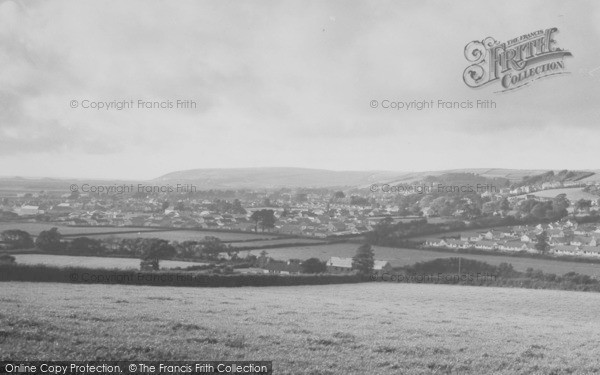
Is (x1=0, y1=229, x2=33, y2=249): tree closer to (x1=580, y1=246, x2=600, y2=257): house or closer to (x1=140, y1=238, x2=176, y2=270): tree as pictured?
(x1=140, y1=238, x2=176, y2=270): tree

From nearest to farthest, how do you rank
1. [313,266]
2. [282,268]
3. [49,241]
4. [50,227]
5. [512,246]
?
1. [49,241]
2. [50,227]
3. [282,268]
4. [313,266]
5. [512,246]

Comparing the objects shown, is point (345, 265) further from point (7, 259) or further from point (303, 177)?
point (7, 259)

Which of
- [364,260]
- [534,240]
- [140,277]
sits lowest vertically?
[364,260]

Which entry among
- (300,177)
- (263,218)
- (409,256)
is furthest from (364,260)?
(300,177)

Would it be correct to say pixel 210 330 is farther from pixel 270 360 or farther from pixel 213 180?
pixel 213 180

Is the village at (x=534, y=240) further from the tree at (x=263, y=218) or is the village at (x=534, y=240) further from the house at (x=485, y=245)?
the tree at (x=263, y=218)

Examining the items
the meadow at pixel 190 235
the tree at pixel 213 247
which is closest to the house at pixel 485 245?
the meadow at pixel 190 235
